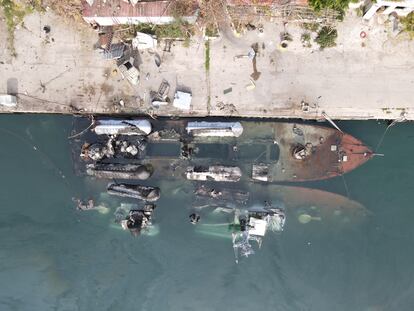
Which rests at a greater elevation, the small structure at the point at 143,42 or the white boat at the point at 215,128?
the small structure at the point at 143,42

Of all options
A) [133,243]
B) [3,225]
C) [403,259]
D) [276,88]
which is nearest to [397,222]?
[403,259]

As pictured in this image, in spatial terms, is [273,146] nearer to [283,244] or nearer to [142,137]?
[283,244]

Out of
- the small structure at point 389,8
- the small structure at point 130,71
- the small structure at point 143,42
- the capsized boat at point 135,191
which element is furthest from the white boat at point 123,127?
the small structure at point 389,8

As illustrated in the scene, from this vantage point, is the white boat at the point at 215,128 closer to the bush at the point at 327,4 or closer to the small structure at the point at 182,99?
the small structure at the point at 182,99

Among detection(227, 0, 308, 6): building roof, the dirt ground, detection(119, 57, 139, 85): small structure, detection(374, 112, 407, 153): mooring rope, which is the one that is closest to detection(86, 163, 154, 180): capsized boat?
the dirt ground

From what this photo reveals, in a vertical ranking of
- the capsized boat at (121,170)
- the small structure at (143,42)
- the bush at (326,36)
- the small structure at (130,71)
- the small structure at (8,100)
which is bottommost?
the capsized boat at (121,170)

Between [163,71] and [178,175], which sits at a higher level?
[163,71]

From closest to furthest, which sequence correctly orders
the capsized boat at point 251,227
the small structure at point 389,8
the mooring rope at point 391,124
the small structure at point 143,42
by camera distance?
the small structure at point 389,8, the small structure at point 143,42, the mooring rope at point 391,124, the capsized boat at point 251,227
